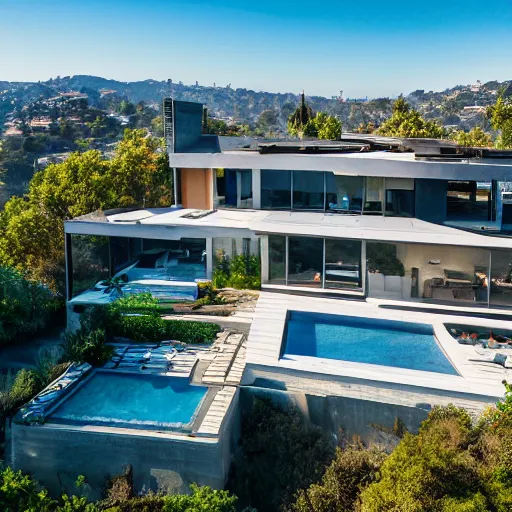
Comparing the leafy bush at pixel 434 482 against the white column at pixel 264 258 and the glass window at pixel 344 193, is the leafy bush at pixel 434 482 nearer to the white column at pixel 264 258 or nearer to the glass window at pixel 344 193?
the white column at pixel 264 258

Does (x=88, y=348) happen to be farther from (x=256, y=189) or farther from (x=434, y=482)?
(x=434, y=482)

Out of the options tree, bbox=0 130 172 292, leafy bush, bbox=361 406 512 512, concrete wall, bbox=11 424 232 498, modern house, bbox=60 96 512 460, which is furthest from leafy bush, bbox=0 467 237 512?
tree, bbox=0 130 172 292

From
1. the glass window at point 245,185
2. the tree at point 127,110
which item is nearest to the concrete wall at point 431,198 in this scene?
the glass window at point 245,185

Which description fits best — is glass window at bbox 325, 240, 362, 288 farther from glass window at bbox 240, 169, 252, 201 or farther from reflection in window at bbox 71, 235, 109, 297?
reflection in window at bbox 71, 235, 109, 297

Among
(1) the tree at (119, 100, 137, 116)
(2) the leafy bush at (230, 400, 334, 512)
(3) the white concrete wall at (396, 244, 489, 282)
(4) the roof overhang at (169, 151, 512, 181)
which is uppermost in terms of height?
(1) the tree at (119, 100, 137, 116)

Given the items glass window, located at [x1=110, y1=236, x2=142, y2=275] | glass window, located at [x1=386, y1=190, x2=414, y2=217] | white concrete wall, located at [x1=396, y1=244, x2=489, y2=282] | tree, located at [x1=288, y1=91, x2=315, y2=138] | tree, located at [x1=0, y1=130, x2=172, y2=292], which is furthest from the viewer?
tree, located at [x1=288, y1=91, x2=315, y2=138]

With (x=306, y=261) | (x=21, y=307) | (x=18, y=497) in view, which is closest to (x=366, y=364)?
(x=306, y=261)

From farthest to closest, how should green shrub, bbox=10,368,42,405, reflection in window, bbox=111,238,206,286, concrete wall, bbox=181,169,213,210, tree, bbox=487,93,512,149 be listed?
tree, bbox=487,93,512,149 → concrete wall, bbox=181,169,213,210 → reflection in window, bbox=111,238,206,286 → green shrub, bbox=10,368,42,405
